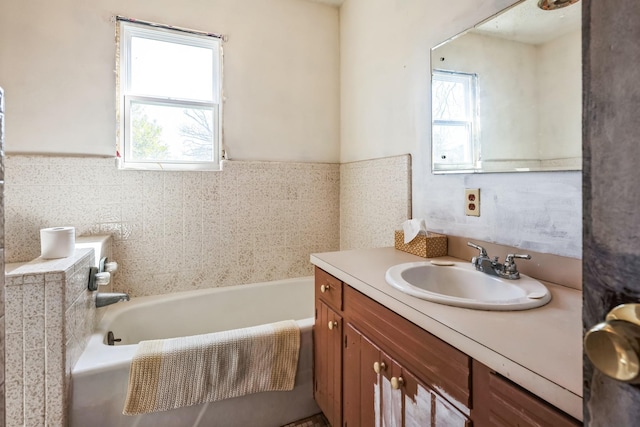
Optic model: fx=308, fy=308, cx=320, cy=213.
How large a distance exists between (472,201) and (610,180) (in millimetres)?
1124

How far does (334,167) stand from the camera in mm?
2520

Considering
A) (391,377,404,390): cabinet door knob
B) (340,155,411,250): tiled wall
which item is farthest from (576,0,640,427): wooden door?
(340,155,411,250): tiled wall

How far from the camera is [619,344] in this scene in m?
0.26

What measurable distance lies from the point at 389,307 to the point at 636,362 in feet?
2.33

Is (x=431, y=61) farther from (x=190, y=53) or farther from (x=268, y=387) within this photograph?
(x=268, y=387)

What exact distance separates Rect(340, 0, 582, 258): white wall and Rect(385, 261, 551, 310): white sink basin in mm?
190

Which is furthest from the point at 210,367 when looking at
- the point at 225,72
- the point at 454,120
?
the point at 225,72

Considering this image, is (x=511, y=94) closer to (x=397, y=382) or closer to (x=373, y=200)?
(x=373, y=200)

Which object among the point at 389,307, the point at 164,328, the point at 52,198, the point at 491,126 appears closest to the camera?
the point at 389,307

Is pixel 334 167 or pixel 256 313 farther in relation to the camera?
pixel 334 167

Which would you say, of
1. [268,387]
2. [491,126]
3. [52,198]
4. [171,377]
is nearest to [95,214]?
[52,198]

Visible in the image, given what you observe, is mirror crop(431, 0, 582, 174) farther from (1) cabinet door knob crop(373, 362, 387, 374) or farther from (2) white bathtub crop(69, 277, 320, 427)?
(2) white bathtub crop(69, 277, 320, 427)

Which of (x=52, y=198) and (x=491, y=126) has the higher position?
(x=491, y=126)

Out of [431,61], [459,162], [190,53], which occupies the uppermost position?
[190,53]
